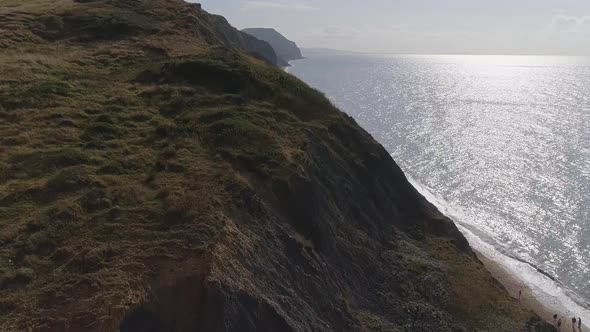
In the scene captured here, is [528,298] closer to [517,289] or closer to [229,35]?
[517,289]

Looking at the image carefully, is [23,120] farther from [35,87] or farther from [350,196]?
[350,196]

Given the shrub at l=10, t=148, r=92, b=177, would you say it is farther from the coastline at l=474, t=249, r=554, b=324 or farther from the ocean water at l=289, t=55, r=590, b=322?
the ocean water at l=289, t=55, r=590, b=322

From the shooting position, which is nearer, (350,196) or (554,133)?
(350,196)

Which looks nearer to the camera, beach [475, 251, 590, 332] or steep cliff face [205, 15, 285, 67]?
beach [475, 251, 590, 332]

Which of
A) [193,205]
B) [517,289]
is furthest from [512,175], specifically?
[193,205]

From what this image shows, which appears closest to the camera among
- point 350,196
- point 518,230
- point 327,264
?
point 327,264

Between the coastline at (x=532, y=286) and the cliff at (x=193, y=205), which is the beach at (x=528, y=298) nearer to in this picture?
the coastline at (x=532, y=286)

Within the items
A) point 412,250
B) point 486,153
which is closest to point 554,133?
point 486,153

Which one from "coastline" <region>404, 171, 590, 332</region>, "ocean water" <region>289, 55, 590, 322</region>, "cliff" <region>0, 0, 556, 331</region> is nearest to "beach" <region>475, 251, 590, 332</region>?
"coastline" <region>404, 171, 590, 332</region>

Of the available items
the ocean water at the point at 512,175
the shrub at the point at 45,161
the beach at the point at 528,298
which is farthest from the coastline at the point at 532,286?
the shrub at the point at 45,161
